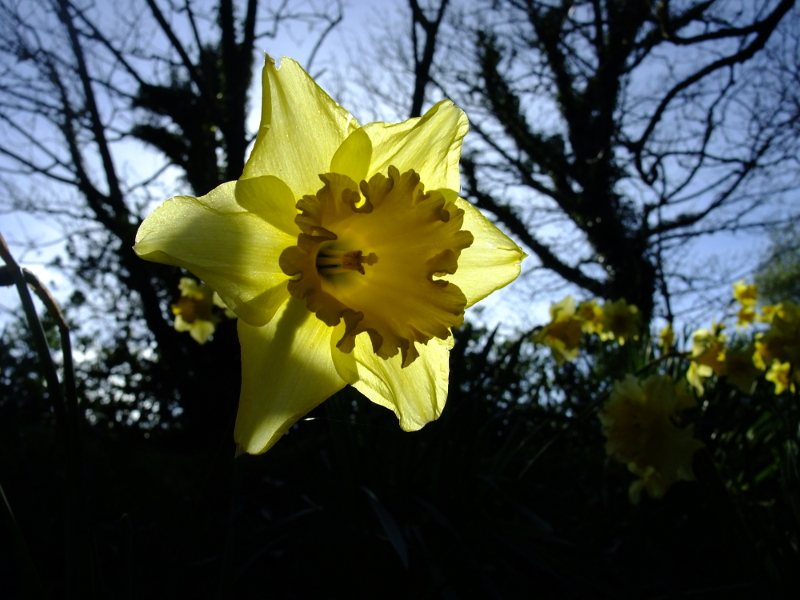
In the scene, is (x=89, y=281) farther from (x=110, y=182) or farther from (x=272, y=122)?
(x=272, y=122)

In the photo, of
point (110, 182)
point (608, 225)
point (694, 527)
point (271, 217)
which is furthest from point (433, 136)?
point (608, 225)

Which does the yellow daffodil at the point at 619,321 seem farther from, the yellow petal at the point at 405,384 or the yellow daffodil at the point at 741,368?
the yellow petal at the point at 405,384

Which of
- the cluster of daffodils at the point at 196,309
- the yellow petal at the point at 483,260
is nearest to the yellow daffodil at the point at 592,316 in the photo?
the cluster of daffodils at the point at 196,309

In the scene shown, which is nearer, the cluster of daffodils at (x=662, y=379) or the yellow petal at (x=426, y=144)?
the yellow petal at (x=426, y=144)

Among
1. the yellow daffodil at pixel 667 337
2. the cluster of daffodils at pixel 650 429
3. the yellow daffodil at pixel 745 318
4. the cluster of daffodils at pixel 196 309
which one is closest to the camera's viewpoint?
the cluster of daffodils at pixel 650 429

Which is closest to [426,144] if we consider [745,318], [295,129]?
[295,129]

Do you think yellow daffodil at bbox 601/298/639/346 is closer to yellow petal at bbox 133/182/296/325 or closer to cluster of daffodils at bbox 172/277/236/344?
cluster of daffodils at bbox 172/277/236/344

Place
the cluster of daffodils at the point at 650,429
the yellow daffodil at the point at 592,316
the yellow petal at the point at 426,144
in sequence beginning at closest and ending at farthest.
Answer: the yellow petal at the point at 426,144 < the cluster of daffodils at the point at 650,429 < the yellow daffodil at the point at 592,316

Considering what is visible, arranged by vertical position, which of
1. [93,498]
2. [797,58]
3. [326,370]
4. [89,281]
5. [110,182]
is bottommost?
[93,498]

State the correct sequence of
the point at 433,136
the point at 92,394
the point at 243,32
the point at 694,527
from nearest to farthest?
the point at 433,136 → the point at 694,527 → the point at 243,32 → the point at 92,394

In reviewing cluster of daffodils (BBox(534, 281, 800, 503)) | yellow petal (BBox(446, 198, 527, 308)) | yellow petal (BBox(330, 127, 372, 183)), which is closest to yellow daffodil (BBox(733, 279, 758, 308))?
cluster of daffodils (BBox(534, 281, 800, 503))
